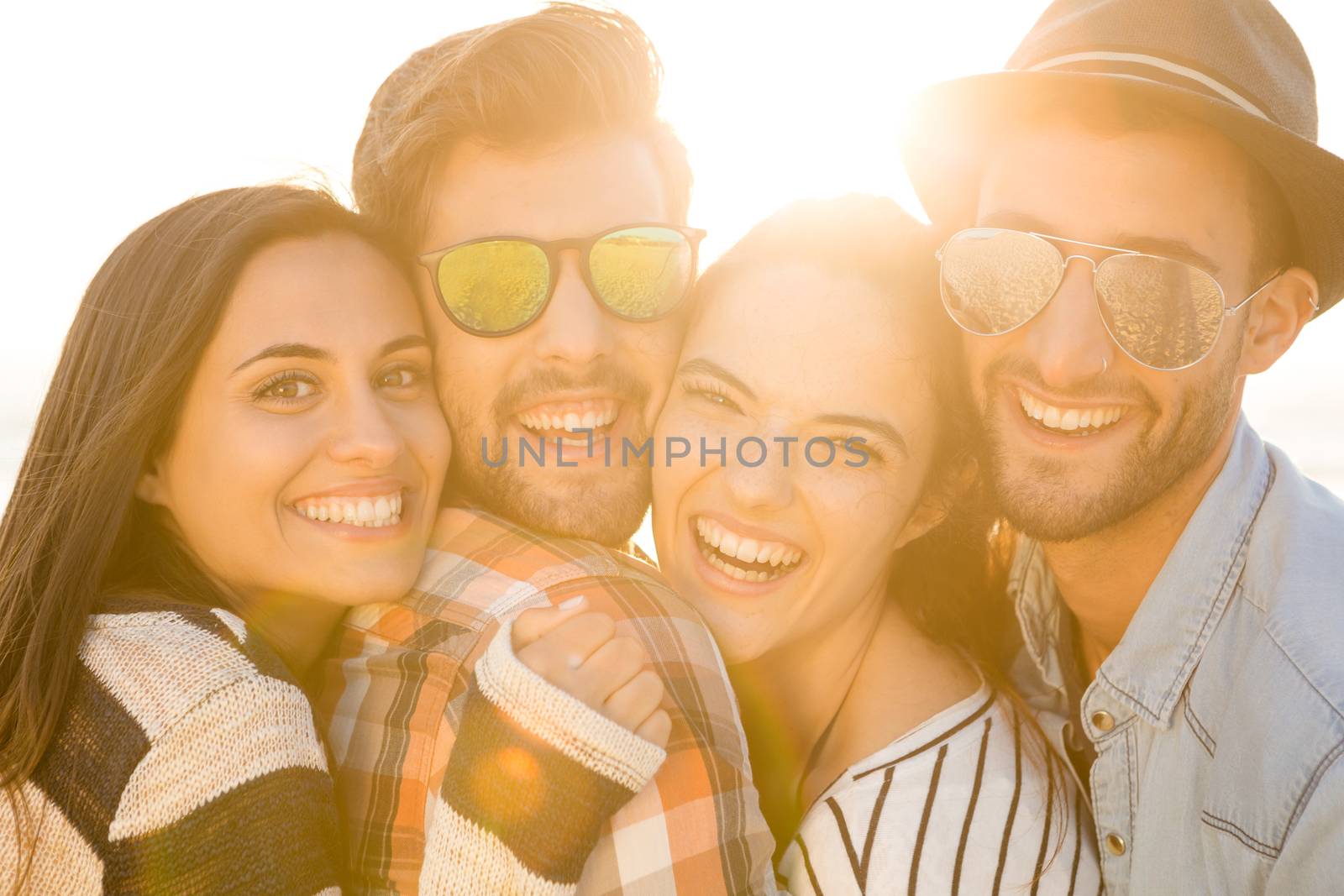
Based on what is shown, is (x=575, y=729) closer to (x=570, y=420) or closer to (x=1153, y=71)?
(x=570, y=420)

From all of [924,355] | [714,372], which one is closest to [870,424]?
[924,355]

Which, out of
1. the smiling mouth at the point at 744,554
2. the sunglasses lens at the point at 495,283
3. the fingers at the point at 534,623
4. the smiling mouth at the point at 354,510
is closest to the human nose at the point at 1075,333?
the smiling mouth at the point at 744,554

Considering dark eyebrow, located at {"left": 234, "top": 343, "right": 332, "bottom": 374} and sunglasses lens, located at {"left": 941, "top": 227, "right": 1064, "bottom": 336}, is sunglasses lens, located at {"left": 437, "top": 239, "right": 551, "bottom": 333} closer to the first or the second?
dark eyebrow, located at {"left": 234, "top": 343, "right": 332, "bottom": 374}

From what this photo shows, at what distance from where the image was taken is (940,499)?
315cm

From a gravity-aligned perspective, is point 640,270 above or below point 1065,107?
below

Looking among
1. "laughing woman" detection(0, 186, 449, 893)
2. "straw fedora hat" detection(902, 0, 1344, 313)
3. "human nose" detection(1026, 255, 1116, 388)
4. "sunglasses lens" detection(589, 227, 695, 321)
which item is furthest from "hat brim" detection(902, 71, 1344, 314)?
"laughing woman" detection(0, 186, 449, 893)

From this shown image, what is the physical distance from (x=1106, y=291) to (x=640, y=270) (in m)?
1.38

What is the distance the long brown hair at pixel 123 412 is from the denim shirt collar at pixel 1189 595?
8.60 ft

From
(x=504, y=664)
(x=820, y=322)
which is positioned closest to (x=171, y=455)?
(x=504, y=664)

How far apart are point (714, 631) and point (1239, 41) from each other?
2.24m

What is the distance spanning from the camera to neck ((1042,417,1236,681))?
310 centimetres

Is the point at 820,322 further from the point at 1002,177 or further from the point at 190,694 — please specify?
the point at 190,694

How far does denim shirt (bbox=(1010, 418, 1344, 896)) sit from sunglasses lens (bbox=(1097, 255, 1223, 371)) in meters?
0.47

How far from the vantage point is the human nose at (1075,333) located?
2.91m
